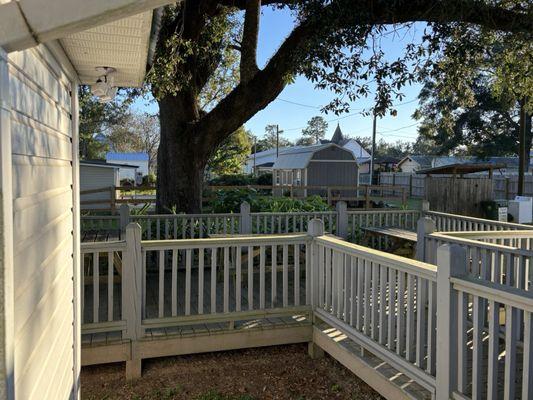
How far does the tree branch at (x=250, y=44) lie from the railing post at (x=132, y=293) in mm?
5199

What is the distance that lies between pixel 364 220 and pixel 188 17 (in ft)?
16.0

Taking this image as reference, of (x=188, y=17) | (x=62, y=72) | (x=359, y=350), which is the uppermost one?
(x=188, y=17)

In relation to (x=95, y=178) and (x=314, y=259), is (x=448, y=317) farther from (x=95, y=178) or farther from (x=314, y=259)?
(x=95, y=178)

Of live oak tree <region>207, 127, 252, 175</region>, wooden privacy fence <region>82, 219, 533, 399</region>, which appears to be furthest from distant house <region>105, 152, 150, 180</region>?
wooden privacy fence <region>82, 219, 533, 399</region>

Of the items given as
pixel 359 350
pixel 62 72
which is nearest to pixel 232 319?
pixel 359 350

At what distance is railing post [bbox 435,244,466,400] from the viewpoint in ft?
9.29

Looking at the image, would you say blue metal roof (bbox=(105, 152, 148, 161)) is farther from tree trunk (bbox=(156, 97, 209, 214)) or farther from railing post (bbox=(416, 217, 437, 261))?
railing post (bbox=(416, 217, 437, 261))

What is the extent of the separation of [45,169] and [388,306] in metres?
2.60

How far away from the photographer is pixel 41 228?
6.77ft

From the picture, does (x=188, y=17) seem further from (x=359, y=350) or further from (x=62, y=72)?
(x=359, y=350)

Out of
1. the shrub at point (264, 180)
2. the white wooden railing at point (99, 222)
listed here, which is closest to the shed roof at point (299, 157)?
the shrub at point (264, 180)

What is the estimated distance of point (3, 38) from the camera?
1.46 meters

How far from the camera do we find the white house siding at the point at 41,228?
1660mm

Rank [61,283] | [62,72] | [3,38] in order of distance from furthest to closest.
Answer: [62,72] → [61,283] → [3,38]
